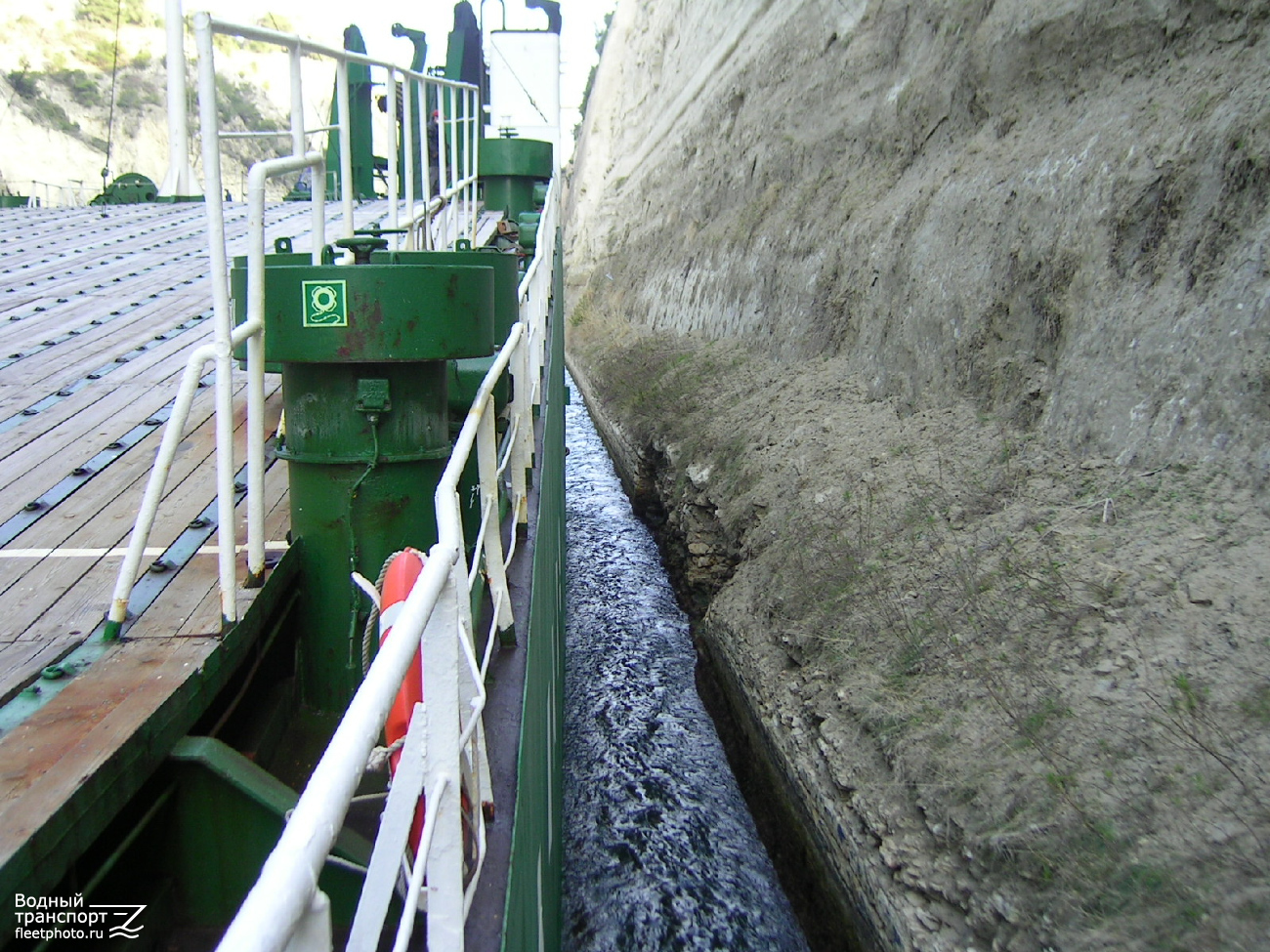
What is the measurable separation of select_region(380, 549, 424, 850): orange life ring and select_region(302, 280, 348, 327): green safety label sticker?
1.14 metres

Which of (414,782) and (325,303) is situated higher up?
(325,303)

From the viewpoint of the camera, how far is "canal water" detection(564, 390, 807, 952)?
528cm

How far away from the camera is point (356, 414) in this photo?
367 cm

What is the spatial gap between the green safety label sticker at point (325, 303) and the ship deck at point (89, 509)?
3.27ft

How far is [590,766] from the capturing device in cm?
680

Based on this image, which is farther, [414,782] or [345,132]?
[345,132]

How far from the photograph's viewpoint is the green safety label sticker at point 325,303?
3324 mm

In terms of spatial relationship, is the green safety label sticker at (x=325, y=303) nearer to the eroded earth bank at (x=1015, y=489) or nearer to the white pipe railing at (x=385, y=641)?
the white pipe railing at (x=385, y=641)

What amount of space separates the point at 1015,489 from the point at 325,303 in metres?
4.03

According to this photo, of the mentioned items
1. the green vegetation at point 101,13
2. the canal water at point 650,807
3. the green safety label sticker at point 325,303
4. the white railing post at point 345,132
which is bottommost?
the canal water at point 650,807

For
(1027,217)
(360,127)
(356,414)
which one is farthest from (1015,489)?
(360,127)

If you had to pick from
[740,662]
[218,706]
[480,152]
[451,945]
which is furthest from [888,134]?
[451,945]

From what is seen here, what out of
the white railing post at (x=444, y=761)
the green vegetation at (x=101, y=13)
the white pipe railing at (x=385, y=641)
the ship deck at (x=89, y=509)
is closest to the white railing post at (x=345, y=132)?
the white pipe railing at (x=385, y=641)

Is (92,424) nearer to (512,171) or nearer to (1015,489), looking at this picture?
(1015,489)
